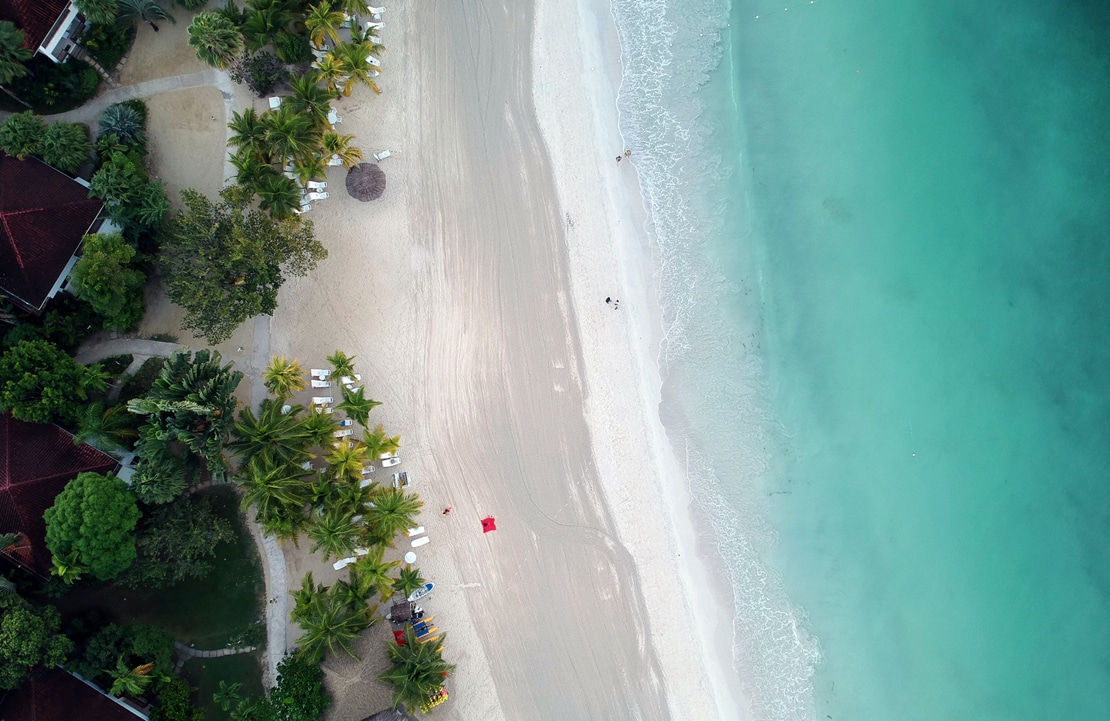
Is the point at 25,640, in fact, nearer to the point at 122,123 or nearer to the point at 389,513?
the point at 389,513

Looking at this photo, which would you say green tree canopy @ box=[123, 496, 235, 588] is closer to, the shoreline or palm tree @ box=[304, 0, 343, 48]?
the shoreline

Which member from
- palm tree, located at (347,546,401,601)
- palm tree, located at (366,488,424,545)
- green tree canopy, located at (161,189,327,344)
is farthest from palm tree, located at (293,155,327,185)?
palm tree, located at (347,546,401,601)

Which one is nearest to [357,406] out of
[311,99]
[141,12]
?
[311,99]

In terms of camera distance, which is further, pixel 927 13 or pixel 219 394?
pixel 927 13

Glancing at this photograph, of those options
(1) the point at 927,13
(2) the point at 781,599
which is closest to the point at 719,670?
(2) the point at 781,599

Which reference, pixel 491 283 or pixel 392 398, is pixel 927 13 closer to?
pixel 491 283
